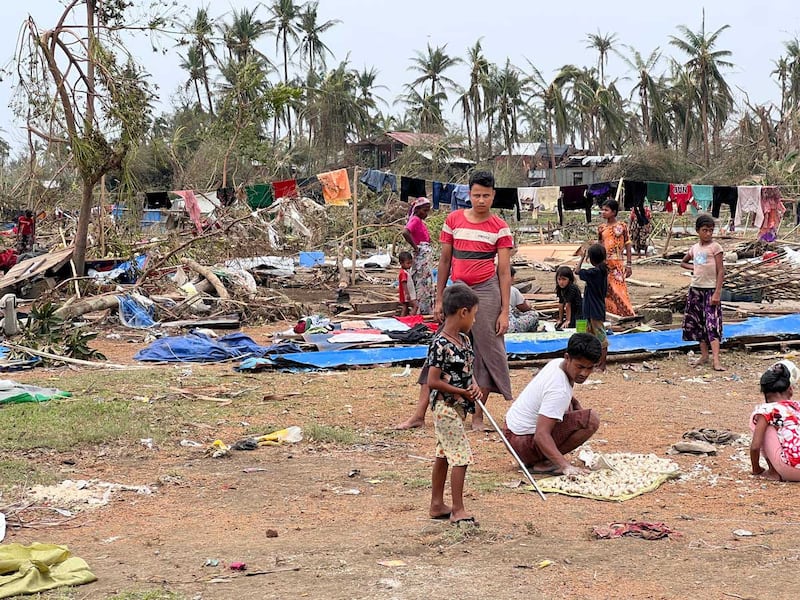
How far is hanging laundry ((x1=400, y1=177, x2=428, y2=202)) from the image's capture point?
1722 cm

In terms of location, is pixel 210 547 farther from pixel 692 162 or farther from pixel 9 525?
pixel 692 162

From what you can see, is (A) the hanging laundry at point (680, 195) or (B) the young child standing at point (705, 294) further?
(A) the hanging laundry at point (680, 195)

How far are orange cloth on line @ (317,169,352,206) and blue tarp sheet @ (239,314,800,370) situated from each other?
728 centimetres

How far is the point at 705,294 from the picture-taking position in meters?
8.84

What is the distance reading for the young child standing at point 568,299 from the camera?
10.1 m

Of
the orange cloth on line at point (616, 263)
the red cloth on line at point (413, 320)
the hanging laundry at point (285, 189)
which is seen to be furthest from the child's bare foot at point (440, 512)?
the hanging laundry at point (285, 189)

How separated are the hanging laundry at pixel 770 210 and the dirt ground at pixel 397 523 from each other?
13533 mm

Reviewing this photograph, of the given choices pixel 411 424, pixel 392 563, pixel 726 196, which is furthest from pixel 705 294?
pixel 726 196

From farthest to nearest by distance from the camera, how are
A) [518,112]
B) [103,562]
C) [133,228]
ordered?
[518,112] → [133,228] → [103,562]

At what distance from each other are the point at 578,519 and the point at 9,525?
269cm

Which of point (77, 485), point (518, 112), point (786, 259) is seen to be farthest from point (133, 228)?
point (518, 112)

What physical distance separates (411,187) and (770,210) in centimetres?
793

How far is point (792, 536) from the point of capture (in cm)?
400

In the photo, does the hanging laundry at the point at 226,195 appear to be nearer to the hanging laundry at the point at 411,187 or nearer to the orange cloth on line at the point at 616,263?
the hanging laundry at the point at 411,187
